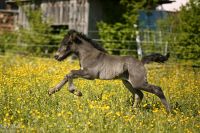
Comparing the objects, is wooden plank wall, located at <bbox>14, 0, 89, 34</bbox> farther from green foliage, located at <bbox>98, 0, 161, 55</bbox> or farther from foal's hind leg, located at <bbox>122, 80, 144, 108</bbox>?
foal's hind leg, located at <bbox>122, 80, 144, 108</bbox>

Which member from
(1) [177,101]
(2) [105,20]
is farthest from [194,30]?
(1) [177,101]

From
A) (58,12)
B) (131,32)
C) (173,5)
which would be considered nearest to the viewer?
(131,32)

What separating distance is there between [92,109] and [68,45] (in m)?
2.58

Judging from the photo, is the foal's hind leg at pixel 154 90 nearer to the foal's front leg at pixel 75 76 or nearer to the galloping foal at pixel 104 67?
the galloping foal at pixel 104 67

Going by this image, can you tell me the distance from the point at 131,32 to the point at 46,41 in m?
4.44

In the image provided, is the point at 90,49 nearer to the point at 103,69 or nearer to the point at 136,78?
the point at 103,69

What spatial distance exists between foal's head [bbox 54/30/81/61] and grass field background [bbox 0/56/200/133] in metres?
0.73

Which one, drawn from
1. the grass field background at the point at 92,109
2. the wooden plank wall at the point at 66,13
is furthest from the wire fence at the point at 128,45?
the grass field background at the point at 92,109

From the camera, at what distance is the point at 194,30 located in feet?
64.8

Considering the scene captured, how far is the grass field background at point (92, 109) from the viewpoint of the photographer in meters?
7.25

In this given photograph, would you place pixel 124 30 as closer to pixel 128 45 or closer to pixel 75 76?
pixel 128 45

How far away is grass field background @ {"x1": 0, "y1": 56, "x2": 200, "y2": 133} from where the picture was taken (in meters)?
7.25

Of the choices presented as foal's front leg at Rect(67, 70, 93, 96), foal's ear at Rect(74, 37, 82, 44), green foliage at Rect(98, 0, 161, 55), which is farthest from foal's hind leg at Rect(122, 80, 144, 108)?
green foliage at Rect(98, 0, 161, 55)

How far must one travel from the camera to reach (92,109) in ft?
26.4
